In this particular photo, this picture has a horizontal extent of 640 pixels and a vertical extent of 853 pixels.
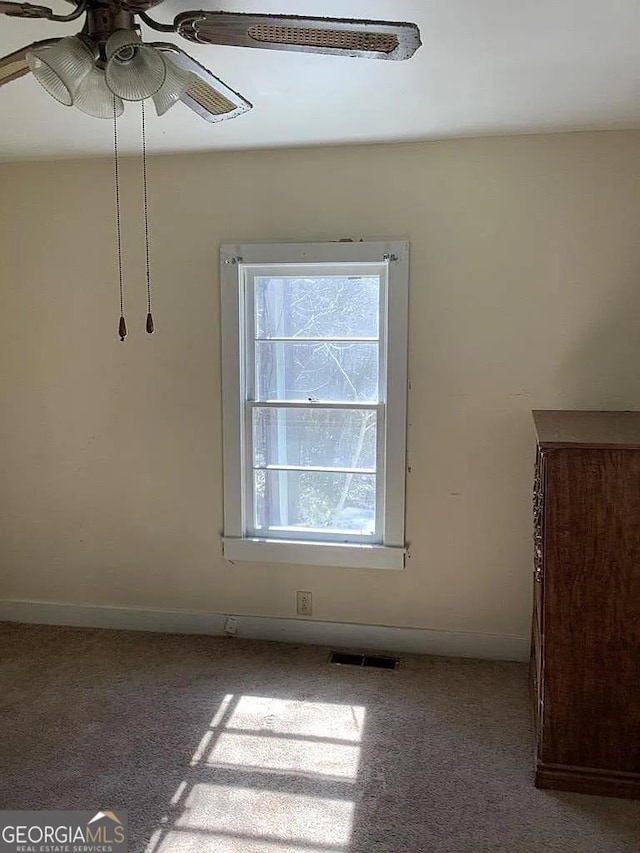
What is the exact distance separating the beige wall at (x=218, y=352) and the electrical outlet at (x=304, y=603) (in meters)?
0.04

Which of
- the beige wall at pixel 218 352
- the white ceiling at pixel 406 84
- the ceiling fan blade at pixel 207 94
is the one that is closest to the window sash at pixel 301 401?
the beige wall at pixel 218 352

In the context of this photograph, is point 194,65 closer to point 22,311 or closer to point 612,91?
point 612,91

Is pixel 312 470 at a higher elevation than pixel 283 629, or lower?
higher

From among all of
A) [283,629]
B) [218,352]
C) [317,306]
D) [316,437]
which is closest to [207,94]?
[317,306]

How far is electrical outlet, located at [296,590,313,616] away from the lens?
3.37m

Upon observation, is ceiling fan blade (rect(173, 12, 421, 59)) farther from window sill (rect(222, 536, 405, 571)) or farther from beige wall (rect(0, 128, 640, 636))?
window sill (rect(222, 536, 405, 571))

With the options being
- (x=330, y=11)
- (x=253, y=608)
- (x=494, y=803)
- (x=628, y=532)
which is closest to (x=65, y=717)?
(x=253, y=608)

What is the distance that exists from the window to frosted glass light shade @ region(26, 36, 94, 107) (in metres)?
1.66

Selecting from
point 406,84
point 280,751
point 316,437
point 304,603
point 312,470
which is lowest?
point 280,751

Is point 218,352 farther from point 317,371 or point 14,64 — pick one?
point 14,64

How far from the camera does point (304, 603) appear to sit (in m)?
3.38

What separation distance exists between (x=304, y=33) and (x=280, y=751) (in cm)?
221

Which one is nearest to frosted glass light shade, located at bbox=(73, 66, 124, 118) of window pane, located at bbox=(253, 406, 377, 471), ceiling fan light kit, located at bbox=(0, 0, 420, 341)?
ceiling fan light kit, located at bbox=(0, 0, 420, 341)

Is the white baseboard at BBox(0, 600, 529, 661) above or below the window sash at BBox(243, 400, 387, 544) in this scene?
below
